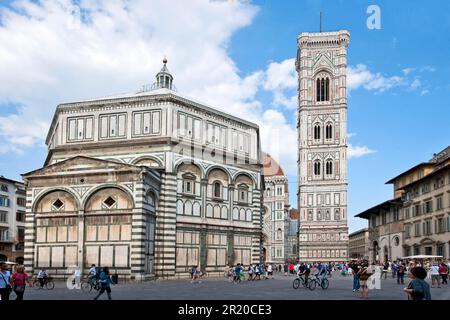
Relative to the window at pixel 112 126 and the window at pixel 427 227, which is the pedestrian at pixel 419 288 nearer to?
the window at pixel 112 126

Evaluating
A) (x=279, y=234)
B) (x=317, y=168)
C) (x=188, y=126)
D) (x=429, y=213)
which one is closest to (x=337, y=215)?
(x=317, y=168)

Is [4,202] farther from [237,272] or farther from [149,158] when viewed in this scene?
[237,272]

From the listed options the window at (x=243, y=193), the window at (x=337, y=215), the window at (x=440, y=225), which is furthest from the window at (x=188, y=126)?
the window at (x=337, y=215)

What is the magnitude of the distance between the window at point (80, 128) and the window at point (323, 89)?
6060 centimetres

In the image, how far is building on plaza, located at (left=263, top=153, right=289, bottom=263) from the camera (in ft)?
340

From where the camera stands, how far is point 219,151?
43594 mm

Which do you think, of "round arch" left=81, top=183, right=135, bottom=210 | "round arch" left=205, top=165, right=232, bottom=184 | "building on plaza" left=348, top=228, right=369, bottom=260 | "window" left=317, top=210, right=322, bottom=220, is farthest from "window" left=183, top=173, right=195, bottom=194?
"building on plaza" left=348, top=228, right=369, bottom=260

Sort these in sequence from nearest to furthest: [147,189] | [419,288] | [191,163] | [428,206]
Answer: [419,288] < [147,189] < [191,163] < [428,206]

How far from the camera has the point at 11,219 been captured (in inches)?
2557

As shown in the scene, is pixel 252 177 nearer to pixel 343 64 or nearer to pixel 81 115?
pixel 81 115

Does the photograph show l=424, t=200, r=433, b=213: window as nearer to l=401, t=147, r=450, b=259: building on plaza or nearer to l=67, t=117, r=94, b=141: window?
Answer: l=401, t=147, r=450, b=259: building on plaza

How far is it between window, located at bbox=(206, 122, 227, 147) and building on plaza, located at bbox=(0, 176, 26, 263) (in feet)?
104

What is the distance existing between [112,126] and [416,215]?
32.7 m
